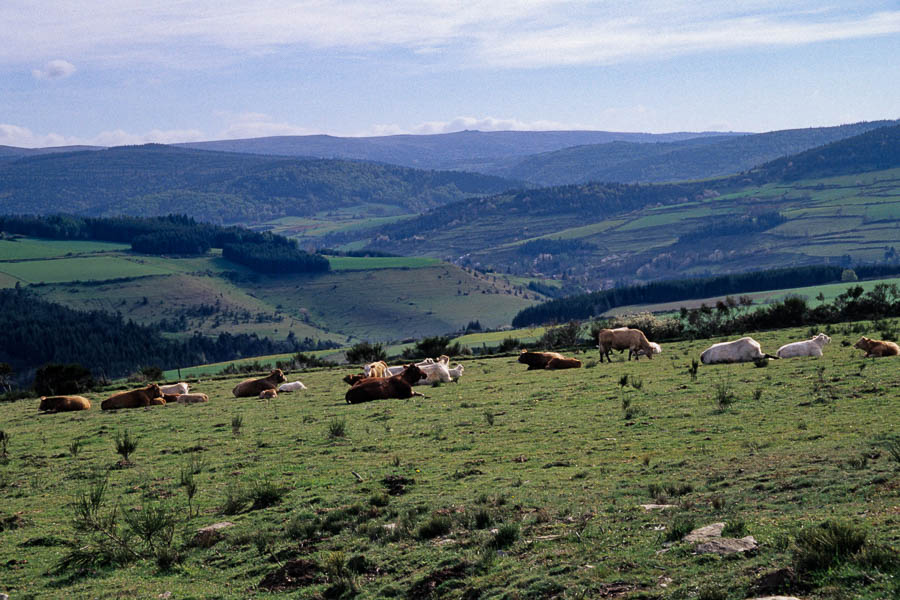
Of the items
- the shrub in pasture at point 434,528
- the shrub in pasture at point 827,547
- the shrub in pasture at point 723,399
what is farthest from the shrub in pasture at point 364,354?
the shrub in pasture at point 827,547

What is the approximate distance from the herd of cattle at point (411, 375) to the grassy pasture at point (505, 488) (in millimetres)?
2154

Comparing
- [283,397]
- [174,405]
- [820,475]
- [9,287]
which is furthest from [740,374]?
[9,287]

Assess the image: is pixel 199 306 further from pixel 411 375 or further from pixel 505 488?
pixel 505 488

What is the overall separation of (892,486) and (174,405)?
24.2m

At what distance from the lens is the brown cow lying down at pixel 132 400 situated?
28188 millimetres

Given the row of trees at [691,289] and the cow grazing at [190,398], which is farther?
the row of trees at [691,289]

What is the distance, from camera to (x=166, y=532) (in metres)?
11.5

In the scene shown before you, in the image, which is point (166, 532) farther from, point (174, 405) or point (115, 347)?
point (115, 347)

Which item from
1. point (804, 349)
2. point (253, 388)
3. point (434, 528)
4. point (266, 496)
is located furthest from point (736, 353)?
point (434, 528)

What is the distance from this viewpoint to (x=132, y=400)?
93.7 feet

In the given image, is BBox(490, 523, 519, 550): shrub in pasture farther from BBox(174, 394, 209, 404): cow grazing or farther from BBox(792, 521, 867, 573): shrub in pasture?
BBox(174, 394, 209, 404): cow grazing

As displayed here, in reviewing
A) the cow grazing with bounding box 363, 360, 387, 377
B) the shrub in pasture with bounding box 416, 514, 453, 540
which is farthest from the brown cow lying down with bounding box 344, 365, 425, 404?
→ the shrub in pasture with bounding box 416, 514, 453, 540

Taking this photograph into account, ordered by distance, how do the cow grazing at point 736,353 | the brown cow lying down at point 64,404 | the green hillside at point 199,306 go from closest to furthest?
the cow grazing at point 736,353 < the brown cow lying down at point 64,404 < the green hillside at point 199,306

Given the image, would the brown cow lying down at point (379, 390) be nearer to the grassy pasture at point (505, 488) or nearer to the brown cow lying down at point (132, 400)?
the grassy pasture at point (505, 488)
